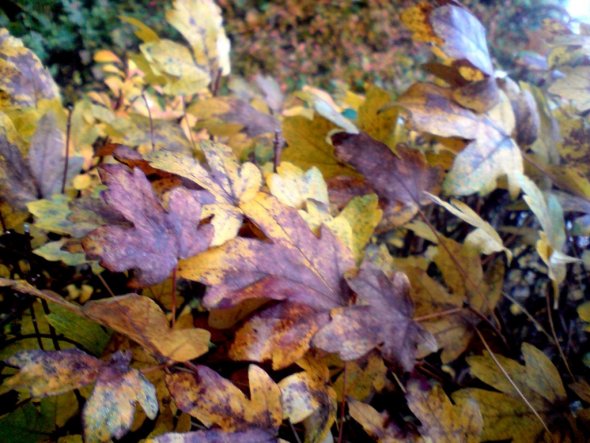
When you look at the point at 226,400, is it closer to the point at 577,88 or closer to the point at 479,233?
Answer: the point at 479,233

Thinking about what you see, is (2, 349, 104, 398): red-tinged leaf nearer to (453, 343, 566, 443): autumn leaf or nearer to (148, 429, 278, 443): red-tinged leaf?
(148, 429, 278, 443): red-tinged leaf

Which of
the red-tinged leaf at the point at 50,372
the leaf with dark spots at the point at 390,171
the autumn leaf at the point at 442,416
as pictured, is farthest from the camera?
the leaf with dark spots at the point at 390,171

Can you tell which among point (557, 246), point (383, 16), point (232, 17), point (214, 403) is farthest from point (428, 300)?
point (383, 16)

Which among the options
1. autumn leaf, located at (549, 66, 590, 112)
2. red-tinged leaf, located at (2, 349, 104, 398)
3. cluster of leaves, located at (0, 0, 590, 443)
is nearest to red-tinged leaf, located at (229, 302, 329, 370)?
cluster of leaves, located at (0, 0, 590, 443)

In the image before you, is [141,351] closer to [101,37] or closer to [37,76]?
[37,76]

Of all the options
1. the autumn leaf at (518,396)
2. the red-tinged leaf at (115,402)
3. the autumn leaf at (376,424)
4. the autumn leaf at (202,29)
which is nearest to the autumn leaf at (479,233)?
the autumn leaf at (518,396)

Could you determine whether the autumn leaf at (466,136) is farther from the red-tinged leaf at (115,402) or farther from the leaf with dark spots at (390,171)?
the red-tinged leaf at (115,402)

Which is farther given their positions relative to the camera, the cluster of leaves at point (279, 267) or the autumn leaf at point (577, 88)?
the autumn leaf at point (577, 88)

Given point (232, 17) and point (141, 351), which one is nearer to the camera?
point (141, 351)
